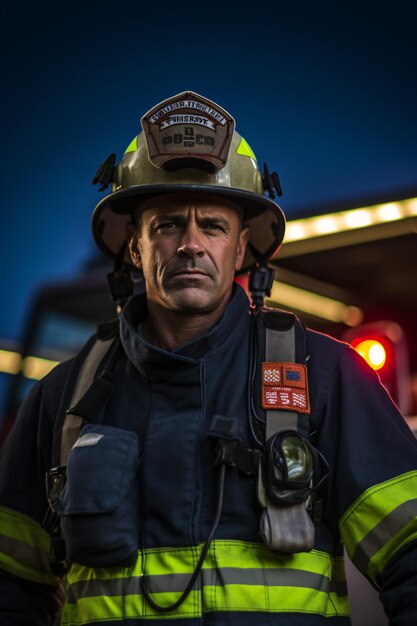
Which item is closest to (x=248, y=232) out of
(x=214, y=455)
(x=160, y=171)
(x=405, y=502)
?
(x=160, y=171)

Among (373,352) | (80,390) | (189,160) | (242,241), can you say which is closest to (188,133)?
(189,160)

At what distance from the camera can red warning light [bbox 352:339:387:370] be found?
316cm

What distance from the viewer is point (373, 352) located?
3189mm

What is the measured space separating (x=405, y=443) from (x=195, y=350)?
2.18ft

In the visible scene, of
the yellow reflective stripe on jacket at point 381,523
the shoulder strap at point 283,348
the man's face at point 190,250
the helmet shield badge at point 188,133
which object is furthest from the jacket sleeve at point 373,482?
the helmet shield badge at point 188,133

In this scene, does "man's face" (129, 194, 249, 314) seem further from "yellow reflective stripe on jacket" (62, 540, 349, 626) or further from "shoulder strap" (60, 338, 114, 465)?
"yellow reflective stripe on jacket" (62, 540, 349, 626)

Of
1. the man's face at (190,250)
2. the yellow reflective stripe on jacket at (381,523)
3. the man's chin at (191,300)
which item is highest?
the man's face at (190,250)

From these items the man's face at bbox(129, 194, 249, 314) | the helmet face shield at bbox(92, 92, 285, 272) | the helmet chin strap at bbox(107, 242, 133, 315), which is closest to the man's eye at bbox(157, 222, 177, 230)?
the man's face at bbox(129, 194, 249, 314)

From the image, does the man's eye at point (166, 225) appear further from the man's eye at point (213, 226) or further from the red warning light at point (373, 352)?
the red warning light at point (373, 352)

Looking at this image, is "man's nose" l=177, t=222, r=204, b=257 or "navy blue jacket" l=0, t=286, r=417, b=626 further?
"man's nose" l=177, t=222, r=204, b=257

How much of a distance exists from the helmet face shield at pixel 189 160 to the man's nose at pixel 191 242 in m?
0.12

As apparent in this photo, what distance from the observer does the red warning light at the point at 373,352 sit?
316cm

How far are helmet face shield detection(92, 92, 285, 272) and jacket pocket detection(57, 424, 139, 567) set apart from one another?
826 mm

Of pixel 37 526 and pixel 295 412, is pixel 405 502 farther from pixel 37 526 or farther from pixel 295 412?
pixel 37 526
